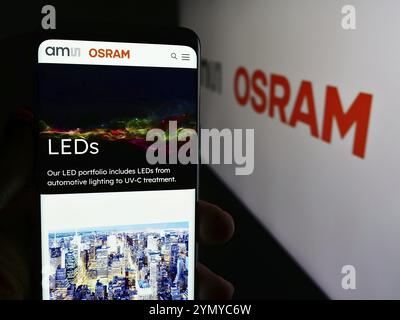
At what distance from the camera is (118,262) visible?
2.21 ft

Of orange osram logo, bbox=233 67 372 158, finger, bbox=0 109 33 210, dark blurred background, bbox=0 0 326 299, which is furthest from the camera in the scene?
dark blurred background, bbox=0 0 326 299

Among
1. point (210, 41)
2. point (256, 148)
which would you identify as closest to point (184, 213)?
point (256, 148)

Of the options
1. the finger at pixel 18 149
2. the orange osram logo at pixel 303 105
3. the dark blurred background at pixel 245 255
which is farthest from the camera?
the dark blurred background at pixel 245 255

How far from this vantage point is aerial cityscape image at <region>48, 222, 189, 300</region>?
0.66 m

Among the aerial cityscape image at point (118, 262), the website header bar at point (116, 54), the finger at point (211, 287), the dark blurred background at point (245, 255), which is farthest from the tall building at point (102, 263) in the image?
the dark blurred background at point (245, 255)

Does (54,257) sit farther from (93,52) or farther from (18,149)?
(93,52)

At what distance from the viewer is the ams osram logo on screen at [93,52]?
2.10 feet

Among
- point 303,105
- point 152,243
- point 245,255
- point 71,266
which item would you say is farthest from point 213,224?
point 245,255

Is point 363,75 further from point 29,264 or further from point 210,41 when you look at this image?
point 210,41

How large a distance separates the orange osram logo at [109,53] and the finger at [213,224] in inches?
9.9

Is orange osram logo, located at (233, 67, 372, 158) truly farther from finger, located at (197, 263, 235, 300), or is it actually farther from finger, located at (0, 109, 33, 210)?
finger, located at (0, 109, 33, 210)

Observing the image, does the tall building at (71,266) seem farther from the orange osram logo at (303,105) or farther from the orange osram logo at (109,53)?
the orange osram logo at (303,105)

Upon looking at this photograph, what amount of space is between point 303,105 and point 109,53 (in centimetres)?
125

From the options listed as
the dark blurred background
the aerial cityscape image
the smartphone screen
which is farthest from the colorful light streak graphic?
the dark blurred background
